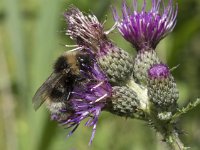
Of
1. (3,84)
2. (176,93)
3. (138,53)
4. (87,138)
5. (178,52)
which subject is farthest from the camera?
(3,84)

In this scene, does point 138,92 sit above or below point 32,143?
above

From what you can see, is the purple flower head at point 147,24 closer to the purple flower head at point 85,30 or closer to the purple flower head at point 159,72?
the purple flower head at point 85,30

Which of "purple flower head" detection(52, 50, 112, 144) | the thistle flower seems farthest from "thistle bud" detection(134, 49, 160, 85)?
"purple flower head" detection(52, 50, 112, 144)

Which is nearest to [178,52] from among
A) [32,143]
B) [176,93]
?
[32,143]

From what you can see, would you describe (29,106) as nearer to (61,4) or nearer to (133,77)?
(61,4)

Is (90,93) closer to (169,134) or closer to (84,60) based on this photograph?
(84,60)

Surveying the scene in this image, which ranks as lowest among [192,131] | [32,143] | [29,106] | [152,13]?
[192,131]
